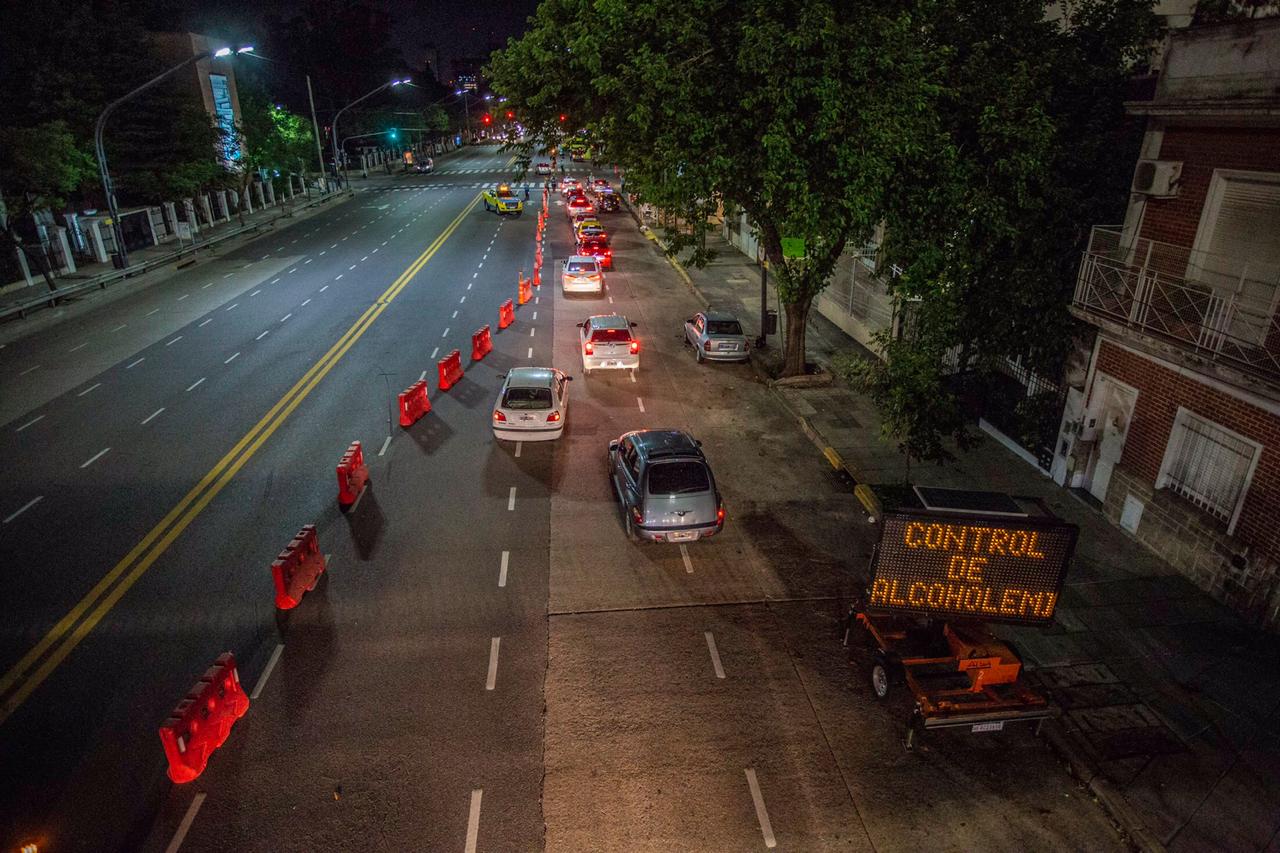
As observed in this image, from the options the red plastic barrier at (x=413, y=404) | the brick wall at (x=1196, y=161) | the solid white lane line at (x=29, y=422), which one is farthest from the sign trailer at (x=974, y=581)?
the solid white lane line at (x=29, y=422)

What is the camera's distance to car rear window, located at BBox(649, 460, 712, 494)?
39.4ft

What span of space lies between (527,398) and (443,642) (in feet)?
23.6

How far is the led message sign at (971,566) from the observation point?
7652 mm

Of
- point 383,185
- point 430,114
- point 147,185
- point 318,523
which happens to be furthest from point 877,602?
point 430,114

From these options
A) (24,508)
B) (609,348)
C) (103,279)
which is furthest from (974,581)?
(103,279)

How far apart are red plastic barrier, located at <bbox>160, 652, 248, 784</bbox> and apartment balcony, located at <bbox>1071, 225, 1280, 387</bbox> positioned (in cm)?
1327

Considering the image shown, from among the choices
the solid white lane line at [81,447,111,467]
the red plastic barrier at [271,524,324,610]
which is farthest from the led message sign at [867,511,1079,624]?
the solid white lane line at [81,447,111,467]

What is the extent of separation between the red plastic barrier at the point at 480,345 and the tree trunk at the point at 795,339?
9.19 m

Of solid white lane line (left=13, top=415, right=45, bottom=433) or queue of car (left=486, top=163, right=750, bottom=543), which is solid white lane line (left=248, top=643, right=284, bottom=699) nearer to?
queue of car (left=486, top=163, right=750, bottom=543)

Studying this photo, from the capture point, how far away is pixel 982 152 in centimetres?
1371

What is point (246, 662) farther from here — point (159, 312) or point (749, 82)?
point (159, 312)

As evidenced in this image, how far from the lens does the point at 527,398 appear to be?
1622 centimetres

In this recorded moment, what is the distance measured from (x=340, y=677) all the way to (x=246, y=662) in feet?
4.58

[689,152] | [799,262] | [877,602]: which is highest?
[689,152]
